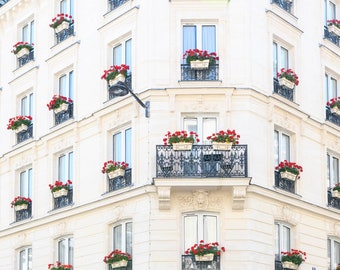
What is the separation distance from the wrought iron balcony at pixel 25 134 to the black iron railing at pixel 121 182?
6.47 metres

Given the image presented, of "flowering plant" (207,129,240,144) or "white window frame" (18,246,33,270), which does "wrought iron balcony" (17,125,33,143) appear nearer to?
"white window frame" (18,246,33,270)

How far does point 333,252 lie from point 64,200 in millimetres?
9820

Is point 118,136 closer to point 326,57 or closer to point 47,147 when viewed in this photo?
point 47,147

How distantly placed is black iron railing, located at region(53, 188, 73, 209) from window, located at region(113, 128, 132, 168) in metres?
2.73

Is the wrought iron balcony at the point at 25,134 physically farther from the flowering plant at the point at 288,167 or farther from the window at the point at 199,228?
the flowering plant at the point at 288,167

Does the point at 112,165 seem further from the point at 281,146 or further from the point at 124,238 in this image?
the point at 281,146

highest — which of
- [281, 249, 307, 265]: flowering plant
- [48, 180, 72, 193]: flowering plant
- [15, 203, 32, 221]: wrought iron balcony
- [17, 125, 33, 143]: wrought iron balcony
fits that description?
[17, 125, 33, 143]: wrought iron balcony

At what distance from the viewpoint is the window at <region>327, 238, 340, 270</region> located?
124 feet

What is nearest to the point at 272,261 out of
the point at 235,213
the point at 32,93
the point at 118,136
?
the point at 235,213

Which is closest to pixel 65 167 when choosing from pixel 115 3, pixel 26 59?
pixel 26 59

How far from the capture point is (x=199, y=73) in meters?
35.0

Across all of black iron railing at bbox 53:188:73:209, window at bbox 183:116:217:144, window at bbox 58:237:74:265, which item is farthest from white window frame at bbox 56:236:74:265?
window at bbox 183:116:217:144

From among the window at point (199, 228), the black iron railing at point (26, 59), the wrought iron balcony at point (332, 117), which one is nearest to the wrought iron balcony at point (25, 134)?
the black iron railing at point (26, 59)

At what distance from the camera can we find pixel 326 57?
39.7 metres
